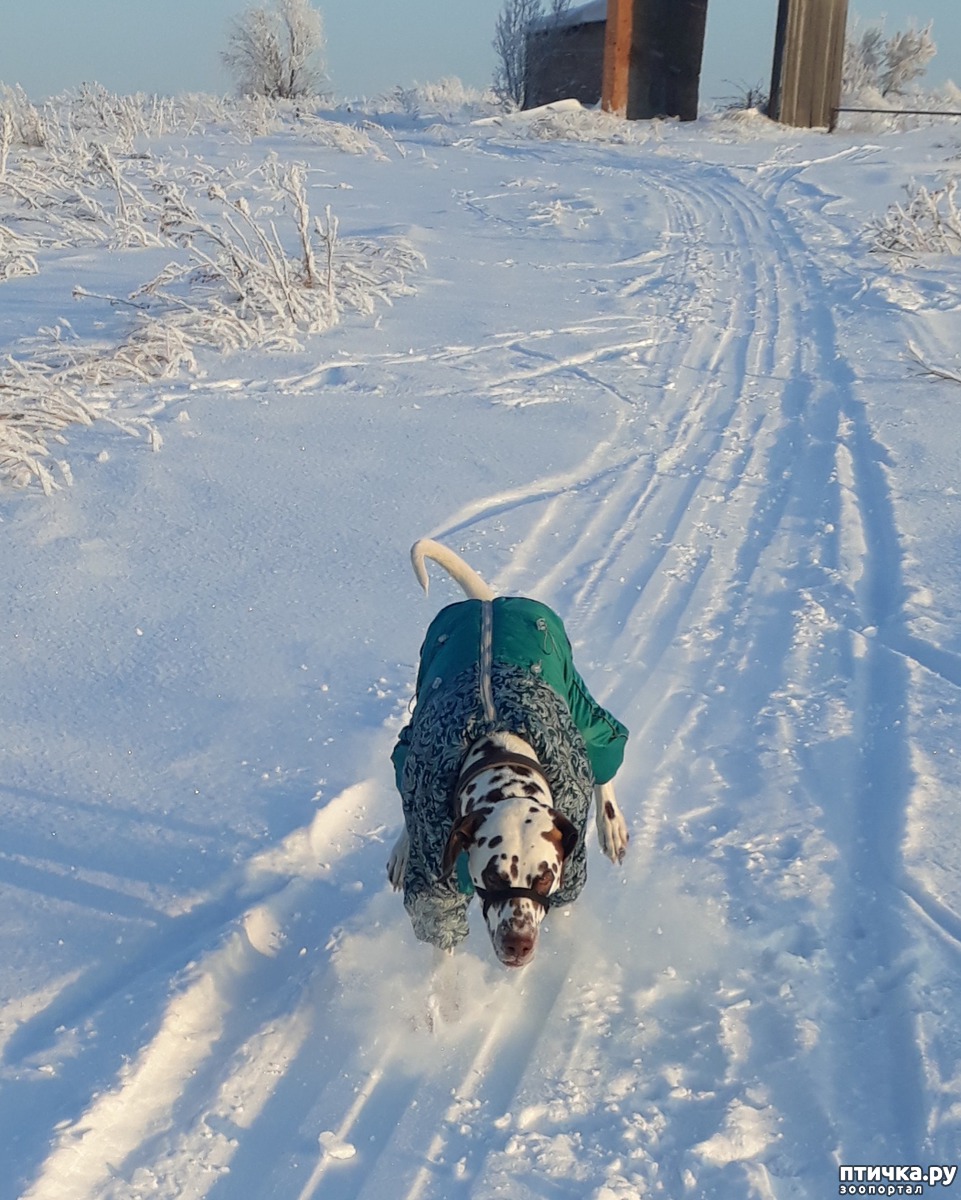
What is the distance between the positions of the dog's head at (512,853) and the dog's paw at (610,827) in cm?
73

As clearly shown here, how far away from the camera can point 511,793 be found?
6.96 feet

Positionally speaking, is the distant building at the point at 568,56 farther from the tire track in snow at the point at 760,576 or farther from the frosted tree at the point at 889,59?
the tire track in snow at the point at 760,576

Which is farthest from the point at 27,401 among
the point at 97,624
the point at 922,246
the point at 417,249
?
the point at 922,246

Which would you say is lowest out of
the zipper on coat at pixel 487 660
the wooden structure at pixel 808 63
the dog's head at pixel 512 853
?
the dog's head at pixel 512 853

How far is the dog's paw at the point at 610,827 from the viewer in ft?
9.36

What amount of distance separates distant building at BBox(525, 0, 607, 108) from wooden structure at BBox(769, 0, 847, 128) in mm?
4665

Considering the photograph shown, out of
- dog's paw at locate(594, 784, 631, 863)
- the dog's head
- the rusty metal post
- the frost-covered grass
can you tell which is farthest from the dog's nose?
the rusty metal post

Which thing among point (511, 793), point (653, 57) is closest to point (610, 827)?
point (511, 793)

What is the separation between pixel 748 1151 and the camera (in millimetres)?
2104

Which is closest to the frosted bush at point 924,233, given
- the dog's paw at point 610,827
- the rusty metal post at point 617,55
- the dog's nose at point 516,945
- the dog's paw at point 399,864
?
the dog's paw at point 610,827

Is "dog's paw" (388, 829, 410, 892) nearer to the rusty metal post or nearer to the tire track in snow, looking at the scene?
the tire track in snow

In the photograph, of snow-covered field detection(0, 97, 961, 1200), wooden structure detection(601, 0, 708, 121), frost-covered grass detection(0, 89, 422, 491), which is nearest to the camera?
snow-covered field detection(0, 97, 961, 1200)

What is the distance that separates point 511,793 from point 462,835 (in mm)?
125

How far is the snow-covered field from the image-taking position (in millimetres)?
2209
